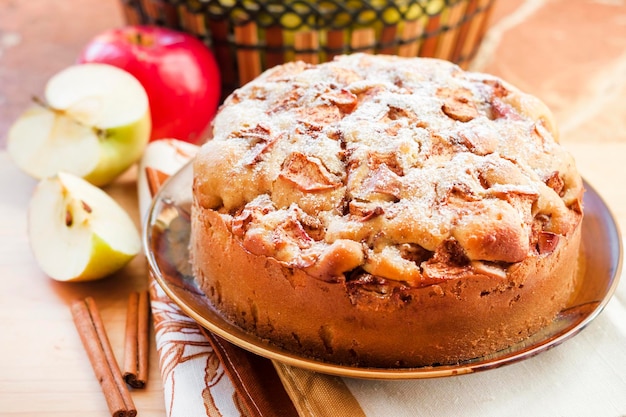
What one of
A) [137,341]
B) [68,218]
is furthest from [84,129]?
[137,341]

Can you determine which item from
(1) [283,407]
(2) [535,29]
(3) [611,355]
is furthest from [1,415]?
(2) [535,29]

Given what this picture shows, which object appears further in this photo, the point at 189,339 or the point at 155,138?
the point at 155,138

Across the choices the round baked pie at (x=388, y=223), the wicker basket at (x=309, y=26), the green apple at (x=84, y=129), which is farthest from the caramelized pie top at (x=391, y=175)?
the wicker basket at (x=309, y=26)

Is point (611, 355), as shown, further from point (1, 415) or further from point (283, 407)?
point (1, 415)

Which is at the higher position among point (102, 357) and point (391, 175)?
point (391, 175)

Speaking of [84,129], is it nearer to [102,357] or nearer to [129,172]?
[129,172]

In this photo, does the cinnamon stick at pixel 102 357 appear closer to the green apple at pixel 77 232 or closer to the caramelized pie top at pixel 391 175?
the green apple at pixel 77 232
